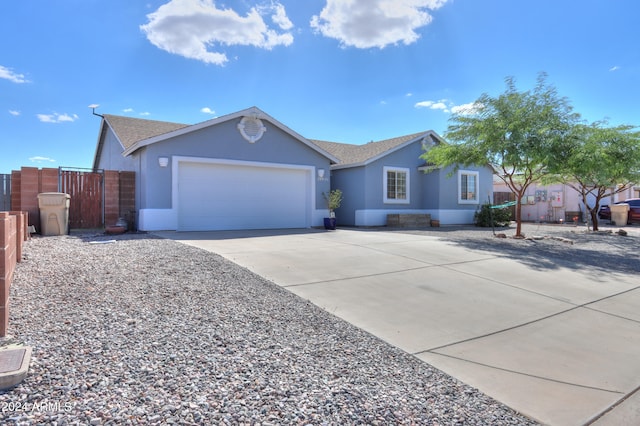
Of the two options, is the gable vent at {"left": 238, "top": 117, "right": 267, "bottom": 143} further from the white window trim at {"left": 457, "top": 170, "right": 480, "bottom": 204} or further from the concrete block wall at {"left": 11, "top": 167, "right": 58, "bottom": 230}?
the white window trim at {"left": 457, "top": 170, "right": 480, "bottom": 204}

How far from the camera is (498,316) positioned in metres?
4.50

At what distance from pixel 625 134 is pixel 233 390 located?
15708 mm

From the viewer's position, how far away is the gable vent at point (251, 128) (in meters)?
13.3

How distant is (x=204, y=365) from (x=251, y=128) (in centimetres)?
1190

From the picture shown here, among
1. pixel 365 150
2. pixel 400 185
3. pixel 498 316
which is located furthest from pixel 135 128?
pixel 498 316

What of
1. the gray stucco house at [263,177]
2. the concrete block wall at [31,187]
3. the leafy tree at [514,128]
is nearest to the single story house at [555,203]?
the gray stucco house at [263,177]

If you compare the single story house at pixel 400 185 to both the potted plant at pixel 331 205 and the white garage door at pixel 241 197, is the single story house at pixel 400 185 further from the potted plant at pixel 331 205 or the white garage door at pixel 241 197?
the white garage door at pixel 241 197

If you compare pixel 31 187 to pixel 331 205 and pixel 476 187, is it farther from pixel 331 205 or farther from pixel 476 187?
pixel 476 187

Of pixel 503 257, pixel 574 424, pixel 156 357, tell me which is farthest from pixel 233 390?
pixel 503 257

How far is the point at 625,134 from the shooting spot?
1245 cm

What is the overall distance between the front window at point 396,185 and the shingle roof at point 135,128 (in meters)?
9.47

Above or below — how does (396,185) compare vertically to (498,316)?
above

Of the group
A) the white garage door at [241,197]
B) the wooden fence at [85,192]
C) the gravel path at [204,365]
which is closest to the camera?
the gravel path at [204,365]

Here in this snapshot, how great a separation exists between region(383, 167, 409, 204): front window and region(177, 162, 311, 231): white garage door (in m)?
4.23
